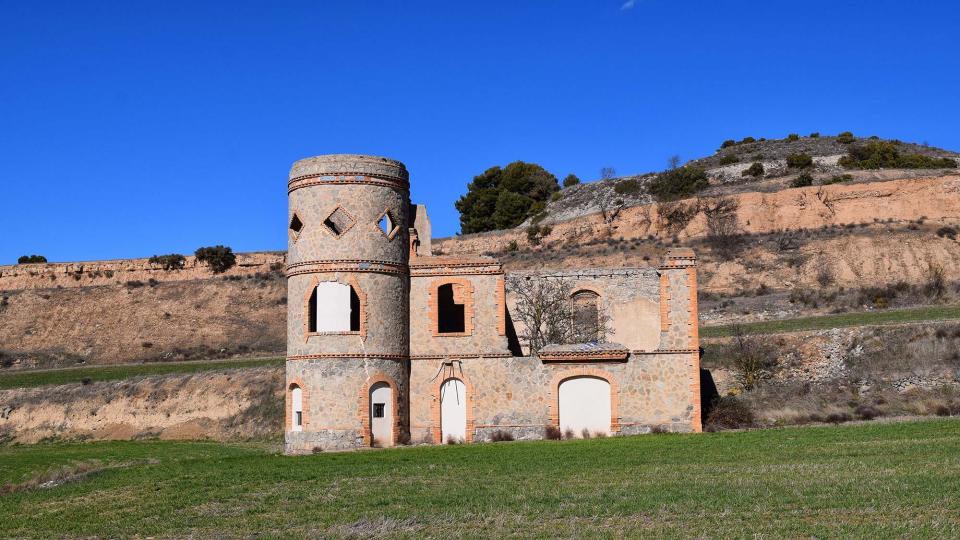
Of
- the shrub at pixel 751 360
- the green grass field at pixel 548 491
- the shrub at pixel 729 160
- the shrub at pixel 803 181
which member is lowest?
the green grass field at pixel 548 491

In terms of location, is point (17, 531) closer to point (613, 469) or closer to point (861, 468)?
point (613, 469)

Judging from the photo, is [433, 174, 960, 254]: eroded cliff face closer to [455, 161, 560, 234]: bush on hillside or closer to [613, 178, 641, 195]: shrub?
[613, 178, 641, 195]: shrub

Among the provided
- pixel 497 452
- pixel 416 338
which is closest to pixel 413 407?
pixel 416 338

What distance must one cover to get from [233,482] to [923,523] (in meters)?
13.2

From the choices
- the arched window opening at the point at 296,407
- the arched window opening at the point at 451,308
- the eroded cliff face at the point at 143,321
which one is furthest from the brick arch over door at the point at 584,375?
the eroded cliff face at the point at 143,321

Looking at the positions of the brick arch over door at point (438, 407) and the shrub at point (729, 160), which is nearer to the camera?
the brick arch over door at point (438, 407)

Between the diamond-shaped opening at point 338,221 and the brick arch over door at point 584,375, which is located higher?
the diamond-shaped opening at point 338,221

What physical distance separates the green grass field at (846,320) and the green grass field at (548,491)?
16.7 metres

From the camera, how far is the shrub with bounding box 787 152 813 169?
78000 millimetres

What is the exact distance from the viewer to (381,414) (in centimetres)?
2988

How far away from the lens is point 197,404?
42.5 meters

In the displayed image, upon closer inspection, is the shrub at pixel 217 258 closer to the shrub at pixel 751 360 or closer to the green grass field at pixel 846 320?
the green grass field at pixel 846 320

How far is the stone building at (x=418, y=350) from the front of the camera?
29703mm

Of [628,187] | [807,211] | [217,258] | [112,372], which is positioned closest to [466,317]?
[112,372]
